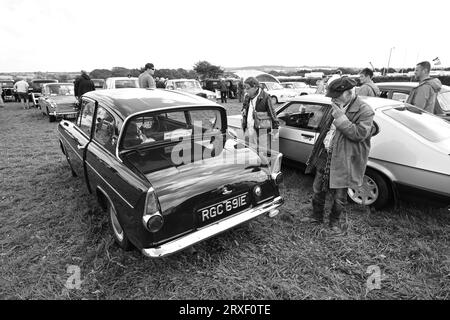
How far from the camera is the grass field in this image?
2.34 m

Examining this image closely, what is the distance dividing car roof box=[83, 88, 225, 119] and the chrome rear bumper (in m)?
1.35

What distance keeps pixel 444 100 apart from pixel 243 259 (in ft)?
17.2

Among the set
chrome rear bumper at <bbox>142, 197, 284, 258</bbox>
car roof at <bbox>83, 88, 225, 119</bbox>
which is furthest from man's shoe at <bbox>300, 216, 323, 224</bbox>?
car roof at <bbox>83, 88, 225, 119</bbox>

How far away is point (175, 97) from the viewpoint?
126 inches

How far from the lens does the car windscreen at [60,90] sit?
1058cm

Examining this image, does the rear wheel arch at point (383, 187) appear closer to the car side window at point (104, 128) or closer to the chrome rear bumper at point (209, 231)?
the chrome rear bumper at point (209, 231)

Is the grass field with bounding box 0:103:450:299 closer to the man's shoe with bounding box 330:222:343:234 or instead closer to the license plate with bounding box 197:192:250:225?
the man's shoe with bounding box 330:222:343:234

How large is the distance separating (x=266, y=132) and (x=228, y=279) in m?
2.63

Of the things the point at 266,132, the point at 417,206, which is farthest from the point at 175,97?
the point at 417,206

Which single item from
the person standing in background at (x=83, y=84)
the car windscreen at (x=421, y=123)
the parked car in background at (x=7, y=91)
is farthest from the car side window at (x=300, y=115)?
the parked car in background at (x=7, y=91)

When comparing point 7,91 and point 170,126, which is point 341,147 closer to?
point 170,126

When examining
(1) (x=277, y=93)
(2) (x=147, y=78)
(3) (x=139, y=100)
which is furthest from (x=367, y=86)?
(1) (x=277, y=93)
